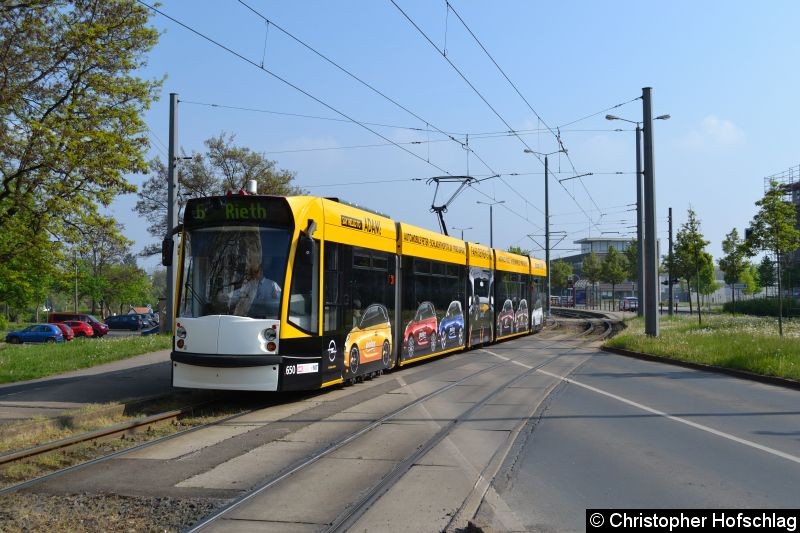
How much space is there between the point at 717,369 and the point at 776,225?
1249cm

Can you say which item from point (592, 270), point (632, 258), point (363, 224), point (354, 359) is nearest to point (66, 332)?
point (363, 224)

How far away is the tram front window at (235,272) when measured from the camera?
1144cm

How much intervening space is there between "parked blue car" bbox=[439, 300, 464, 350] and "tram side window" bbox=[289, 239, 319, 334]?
8910mm

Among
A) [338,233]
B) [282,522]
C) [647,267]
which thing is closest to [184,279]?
[338,233]

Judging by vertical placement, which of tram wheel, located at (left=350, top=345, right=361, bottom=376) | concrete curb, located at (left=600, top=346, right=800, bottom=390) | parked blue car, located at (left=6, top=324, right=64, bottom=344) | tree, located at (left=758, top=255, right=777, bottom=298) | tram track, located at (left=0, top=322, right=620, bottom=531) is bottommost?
parked blue car, located at (left=6, top=324, right=64, bottom=344)

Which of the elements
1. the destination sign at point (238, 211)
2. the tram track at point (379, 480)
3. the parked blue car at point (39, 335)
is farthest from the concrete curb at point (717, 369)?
the parked blue car at point (39, 335)

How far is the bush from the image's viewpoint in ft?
149

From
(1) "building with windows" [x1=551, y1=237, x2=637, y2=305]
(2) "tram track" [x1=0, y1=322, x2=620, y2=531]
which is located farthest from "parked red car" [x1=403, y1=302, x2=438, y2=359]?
(1) "building with windows" [x1=551, y1=237, x2=637, y2=305]

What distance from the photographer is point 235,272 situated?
11648 mm

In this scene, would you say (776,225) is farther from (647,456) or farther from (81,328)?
(81,328)

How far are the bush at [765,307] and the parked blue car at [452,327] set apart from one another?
1157 inches

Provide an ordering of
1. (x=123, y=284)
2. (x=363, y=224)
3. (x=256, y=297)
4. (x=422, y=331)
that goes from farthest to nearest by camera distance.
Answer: (x=123, y=284) → (x=422, y=331) → (x=363, y=224) → (x=256, y=297)

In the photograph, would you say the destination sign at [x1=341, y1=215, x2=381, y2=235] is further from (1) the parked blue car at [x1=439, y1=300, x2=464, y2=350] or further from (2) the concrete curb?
(2) the concrete curb

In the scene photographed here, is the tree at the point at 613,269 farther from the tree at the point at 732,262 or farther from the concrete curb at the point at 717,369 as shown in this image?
the concrete curb at the point at 717,369
